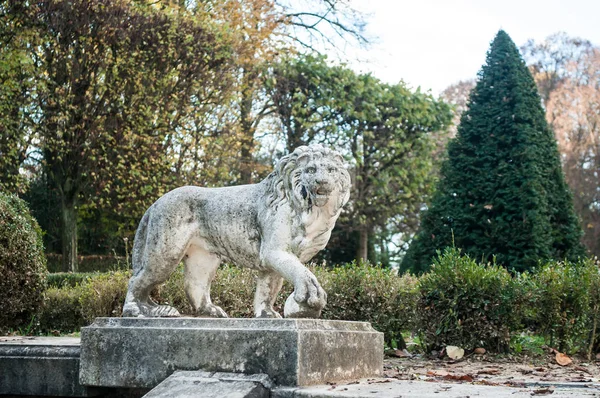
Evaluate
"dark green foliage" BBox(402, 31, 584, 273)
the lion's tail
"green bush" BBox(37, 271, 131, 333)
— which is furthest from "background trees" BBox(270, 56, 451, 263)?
the lion's tail

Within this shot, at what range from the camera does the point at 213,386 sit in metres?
3.83

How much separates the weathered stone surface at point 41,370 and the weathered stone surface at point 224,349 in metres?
0.23

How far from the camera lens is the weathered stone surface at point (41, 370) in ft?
15.4

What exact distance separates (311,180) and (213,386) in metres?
1.34

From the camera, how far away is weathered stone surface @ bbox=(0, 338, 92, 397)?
15.4 feet

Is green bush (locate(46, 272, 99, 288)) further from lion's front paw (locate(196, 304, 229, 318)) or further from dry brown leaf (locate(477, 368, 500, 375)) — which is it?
dry brown leaf (locate(477, 368, 500, 375))

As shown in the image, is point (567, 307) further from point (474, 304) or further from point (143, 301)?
point (143, 301)

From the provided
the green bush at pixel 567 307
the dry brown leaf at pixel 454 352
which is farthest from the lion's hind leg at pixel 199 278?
the green bush at pixel 567 307

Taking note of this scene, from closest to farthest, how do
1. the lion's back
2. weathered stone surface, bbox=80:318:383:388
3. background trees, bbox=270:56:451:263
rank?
weathered stone surface, bbox=80:318:383:388, the lion's back, background trees, bbox=270:56:451:263

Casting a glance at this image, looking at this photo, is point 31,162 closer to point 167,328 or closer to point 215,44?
point 215,44

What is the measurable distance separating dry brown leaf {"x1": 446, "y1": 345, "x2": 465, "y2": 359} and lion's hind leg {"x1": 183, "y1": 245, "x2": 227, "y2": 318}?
313 cm

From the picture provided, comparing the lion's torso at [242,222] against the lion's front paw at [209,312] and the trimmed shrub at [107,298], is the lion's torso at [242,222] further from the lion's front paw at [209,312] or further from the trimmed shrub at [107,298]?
the trimmed shrub at [107,298]

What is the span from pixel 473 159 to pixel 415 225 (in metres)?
8.12

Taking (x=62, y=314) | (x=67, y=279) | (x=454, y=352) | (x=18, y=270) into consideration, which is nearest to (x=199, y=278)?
(x=454, y=352)
